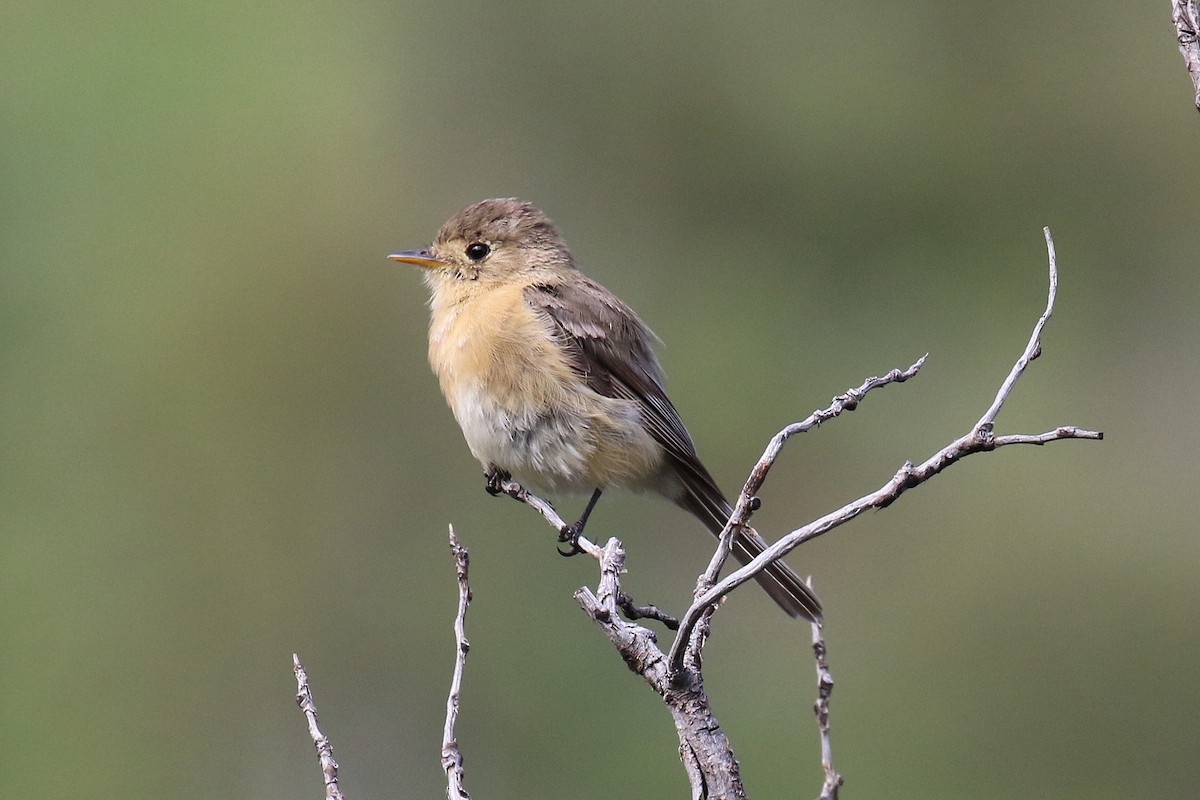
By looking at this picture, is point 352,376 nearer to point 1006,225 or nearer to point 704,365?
point 704,365

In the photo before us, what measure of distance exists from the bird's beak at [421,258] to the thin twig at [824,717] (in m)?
2.94

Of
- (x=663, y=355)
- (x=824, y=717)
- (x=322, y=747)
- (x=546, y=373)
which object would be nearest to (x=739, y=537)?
(x=546, y=373)

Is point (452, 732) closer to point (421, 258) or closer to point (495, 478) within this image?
point (495, 478)

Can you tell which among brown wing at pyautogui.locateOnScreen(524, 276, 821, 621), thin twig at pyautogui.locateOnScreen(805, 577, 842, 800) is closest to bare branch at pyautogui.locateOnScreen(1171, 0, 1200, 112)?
thin twig at pyautogui.locateOnScreen(805, 577, 842, 800)

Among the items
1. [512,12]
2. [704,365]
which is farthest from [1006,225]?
[512,12]

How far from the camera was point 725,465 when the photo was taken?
1141cm

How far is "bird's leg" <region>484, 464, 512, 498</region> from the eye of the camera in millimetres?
5446

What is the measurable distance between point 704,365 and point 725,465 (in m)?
1.49

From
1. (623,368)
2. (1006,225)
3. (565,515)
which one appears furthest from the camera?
(1006,225)

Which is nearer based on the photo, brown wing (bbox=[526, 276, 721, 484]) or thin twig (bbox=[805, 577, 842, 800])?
thin twig (bbox=[805, 577, 842, 800])

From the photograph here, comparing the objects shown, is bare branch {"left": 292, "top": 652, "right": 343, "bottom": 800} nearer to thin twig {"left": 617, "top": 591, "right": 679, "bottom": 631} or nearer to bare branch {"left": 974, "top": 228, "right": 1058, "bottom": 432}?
thin twig {"left": 617, "top": 591, "right": 679, "bottom": 631}

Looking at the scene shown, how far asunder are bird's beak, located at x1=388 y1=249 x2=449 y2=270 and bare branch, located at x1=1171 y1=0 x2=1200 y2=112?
3551mm

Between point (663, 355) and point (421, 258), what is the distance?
6540 millimetres

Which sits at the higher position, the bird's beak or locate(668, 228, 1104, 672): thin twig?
the bird's beak
